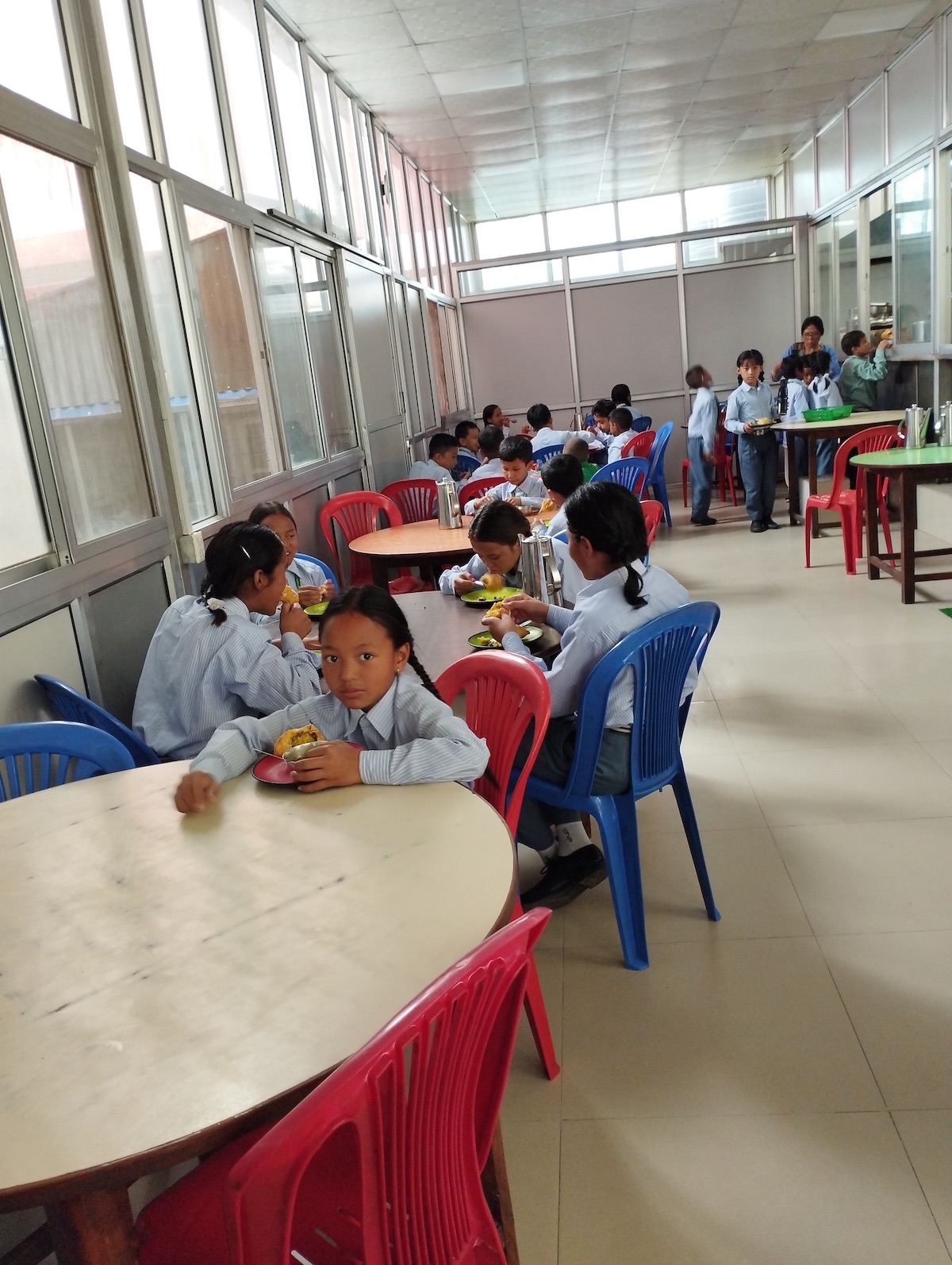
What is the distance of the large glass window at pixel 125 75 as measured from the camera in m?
2.96

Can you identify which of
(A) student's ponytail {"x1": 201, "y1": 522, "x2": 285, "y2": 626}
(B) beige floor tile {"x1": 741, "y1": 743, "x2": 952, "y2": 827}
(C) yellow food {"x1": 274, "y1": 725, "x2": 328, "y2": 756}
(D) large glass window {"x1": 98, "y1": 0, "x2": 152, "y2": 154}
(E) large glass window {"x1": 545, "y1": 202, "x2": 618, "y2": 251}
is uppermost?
(E) large glass window {"x1": 545, "y1": 202, "x2": 618, "y2": 251}

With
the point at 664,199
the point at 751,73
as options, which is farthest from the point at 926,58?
the point at 664,199

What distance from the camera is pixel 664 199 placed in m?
11.3

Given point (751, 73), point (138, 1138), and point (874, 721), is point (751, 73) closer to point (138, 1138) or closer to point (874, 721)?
point (874, 721)

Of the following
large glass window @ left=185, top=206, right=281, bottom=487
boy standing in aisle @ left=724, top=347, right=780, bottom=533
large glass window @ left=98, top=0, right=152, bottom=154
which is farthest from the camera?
boy standing in aisle @ left=724, top=347, right=780, bottom=533

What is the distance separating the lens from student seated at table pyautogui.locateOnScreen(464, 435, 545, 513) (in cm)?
471

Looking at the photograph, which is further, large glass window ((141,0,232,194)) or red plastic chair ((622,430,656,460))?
red plastic chair ((622,430,656,460))

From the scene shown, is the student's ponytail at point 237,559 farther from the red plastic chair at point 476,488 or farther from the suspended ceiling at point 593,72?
the suspended ceiling at point 593,72

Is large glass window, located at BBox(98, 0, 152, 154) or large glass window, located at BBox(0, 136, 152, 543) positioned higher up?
large glass window, located at BBox(98, 0, 152, 154)

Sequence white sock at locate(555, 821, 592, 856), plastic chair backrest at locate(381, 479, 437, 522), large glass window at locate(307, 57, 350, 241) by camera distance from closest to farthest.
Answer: white sock at locate(555, 821, 592, 856) → large glass window at locate(307, 57, 350, 241) → plastic chair backrest at locate(381, 479, 437, 522)

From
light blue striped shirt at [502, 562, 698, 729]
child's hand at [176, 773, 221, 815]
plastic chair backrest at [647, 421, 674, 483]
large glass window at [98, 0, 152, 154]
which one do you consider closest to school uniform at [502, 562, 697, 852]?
light blue striped shirt at [502, 562, 698, 729]

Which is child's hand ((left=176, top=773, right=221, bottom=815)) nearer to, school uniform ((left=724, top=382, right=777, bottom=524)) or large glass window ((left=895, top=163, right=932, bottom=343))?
school uniform ((left=724, top=382, right=777, bottom=524))

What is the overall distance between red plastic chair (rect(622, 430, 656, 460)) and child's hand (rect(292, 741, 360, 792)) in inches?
221

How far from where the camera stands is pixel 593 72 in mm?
6176
